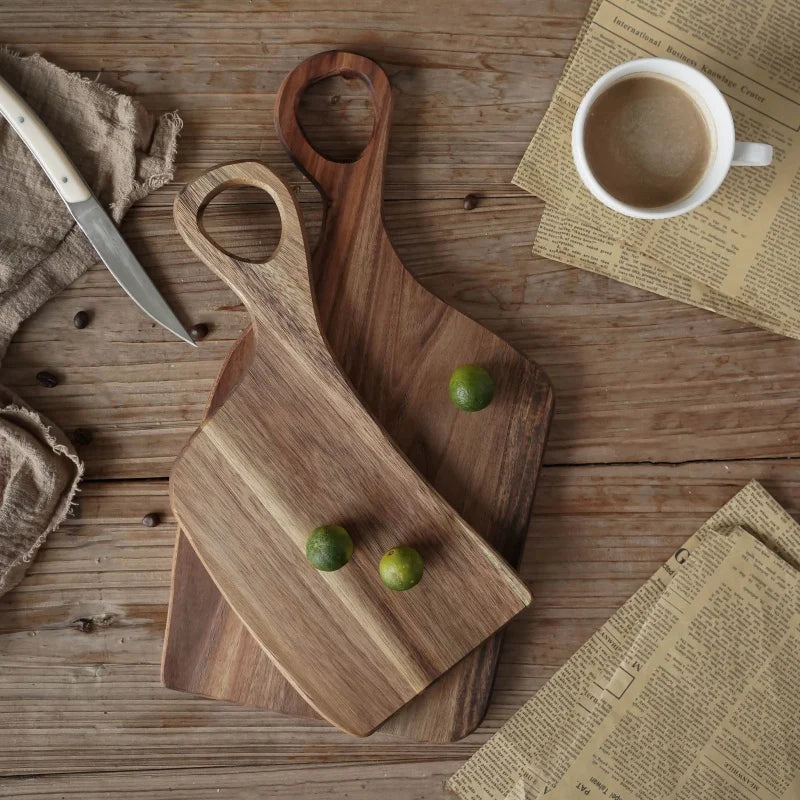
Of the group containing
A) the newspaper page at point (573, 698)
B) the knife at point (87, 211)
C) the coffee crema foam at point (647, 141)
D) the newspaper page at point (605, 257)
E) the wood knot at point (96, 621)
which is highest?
the coffee crema foam at point (647, 141)

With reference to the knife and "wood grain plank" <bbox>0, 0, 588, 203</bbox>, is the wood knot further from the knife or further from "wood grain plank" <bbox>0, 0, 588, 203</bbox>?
"wood grain plank" <bbox>0, 0, 588, 203</bbox>

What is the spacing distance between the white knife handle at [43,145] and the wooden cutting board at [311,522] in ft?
0.64

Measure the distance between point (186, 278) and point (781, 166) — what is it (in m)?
0.83

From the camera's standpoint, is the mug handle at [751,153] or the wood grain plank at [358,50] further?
the wood grain plank at [358,50]

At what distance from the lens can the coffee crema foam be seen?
97 centimetres

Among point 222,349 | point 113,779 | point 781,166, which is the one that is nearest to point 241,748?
point 113,779

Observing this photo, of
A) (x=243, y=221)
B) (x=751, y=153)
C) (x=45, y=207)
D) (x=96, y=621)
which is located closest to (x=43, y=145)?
(x=45, y=207)

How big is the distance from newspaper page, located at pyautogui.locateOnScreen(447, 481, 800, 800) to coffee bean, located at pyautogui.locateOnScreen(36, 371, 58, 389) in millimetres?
787

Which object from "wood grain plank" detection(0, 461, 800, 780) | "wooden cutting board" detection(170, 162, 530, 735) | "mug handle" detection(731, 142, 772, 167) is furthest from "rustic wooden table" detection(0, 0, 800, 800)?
"mug handle" detection(731, 142, 772, 167)

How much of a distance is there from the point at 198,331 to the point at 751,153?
0.75 metres

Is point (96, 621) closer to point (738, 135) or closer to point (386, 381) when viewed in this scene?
point (386, 381)

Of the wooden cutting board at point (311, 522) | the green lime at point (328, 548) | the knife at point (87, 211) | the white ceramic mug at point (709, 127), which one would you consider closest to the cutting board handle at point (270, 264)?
the wooden cutting board at point (311, 522)

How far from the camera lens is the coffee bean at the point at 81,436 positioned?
1048 millimetres

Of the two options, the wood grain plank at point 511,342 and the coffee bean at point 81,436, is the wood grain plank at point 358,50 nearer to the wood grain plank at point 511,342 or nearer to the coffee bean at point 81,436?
the wood grain plank at point 511,342
